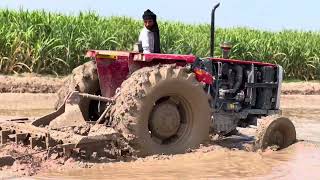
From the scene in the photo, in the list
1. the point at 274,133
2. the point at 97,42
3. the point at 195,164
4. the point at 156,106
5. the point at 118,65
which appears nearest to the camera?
the point at 195,164

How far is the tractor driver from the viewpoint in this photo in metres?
8.20

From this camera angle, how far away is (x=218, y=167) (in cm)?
719

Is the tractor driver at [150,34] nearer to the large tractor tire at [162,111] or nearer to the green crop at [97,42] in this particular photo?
the large tractor tire at [162,111]

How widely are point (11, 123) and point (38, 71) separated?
30.2ft

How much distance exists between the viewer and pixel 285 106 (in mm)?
17016

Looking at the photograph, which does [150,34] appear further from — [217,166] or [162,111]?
[217,166]

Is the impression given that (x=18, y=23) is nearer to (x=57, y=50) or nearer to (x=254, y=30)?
(x=57, y=50)

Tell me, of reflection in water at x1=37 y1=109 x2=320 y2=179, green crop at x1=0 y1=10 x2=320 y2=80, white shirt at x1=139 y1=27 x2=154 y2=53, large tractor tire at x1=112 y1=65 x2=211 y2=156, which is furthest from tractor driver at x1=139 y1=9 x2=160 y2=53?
green crop at x1=0 y1=10 x2=320 y2=80

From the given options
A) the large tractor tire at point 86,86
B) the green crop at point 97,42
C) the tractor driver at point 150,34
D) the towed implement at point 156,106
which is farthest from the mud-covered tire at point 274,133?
the green crop at point 97,42

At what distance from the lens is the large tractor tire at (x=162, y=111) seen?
700 cm

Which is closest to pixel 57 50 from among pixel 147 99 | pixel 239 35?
pixel 239 35

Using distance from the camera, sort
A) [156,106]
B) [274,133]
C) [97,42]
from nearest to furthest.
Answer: [156,106], [274,133], [97,42]

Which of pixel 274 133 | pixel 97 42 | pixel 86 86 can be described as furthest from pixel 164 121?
pixel 97 42

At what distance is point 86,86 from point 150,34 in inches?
45.1
